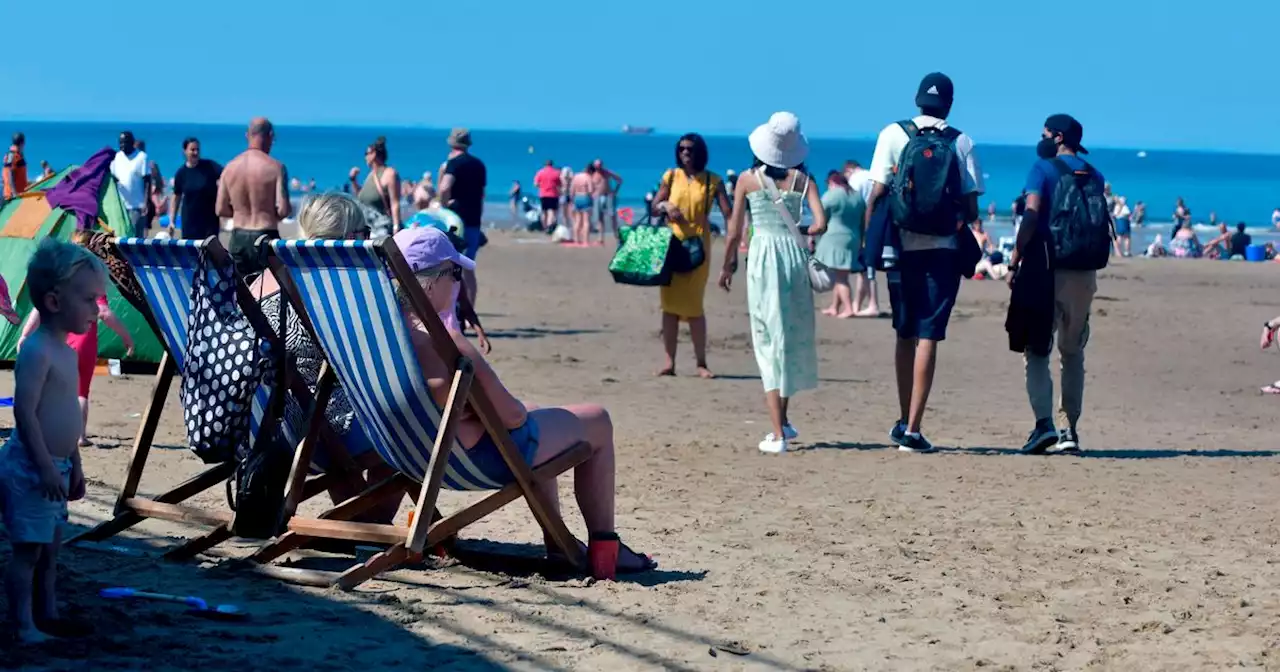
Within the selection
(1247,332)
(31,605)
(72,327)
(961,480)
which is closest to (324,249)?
(72,327)

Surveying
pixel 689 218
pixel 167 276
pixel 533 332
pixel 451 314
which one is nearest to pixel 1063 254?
pixel 689 218

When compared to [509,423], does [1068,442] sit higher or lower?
lower

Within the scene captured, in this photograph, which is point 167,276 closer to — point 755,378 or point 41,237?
point 41,237

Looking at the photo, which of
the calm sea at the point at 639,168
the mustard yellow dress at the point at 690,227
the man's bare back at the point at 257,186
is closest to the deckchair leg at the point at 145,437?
the man's bare back at the point at 257,186

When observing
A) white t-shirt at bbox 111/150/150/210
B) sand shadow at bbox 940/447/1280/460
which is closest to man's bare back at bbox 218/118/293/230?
sand shadow at bbox 940/447/1280/460

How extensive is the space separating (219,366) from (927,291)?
4.10 metres

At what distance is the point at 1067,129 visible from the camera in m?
8.55

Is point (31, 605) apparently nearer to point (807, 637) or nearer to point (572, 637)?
point (572, 637)

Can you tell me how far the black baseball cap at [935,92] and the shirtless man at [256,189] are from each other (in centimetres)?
416

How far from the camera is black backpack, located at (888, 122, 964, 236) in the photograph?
8156mm

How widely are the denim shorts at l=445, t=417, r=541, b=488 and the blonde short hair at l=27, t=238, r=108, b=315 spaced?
136 centimetres

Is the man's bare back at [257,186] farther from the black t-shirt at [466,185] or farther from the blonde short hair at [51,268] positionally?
the blonde short hair at [51,268]

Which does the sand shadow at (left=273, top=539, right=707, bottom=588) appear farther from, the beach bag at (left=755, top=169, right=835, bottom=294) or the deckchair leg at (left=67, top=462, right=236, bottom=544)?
the beach bag at (left=755, top=169, right=835, bottom=294)

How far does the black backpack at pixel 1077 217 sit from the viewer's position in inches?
331
